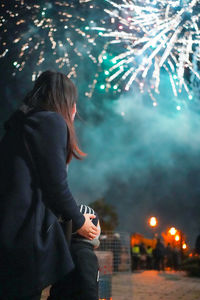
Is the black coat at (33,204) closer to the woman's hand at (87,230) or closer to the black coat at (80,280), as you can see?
the woman's hand at (87,230)

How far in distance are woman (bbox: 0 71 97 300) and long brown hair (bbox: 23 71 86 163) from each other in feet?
0.04

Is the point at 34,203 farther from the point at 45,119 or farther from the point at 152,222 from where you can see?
the point at 152,222

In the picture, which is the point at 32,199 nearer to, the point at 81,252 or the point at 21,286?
the point at 21,286

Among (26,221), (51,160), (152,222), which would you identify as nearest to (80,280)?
(26,221)

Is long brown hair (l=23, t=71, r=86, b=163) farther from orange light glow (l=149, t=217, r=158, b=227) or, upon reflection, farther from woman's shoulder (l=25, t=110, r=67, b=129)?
orange light glow (l=149, t=217, r=158, b=227)

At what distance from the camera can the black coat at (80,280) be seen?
75.7 inches

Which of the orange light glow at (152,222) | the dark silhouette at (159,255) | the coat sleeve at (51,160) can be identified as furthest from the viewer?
the orange light glow at (152,222)

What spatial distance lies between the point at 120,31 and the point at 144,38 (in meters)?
0.85

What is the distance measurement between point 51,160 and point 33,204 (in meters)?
0.25

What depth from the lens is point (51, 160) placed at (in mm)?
1680

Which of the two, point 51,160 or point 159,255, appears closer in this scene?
point 51,160

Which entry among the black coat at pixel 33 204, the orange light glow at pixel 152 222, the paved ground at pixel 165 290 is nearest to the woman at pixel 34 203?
the black coat at pixel 33 204

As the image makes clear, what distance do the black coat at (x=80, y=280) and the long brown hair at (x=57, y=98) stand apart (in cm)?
61

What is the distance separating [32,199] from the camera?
1.63 metres
